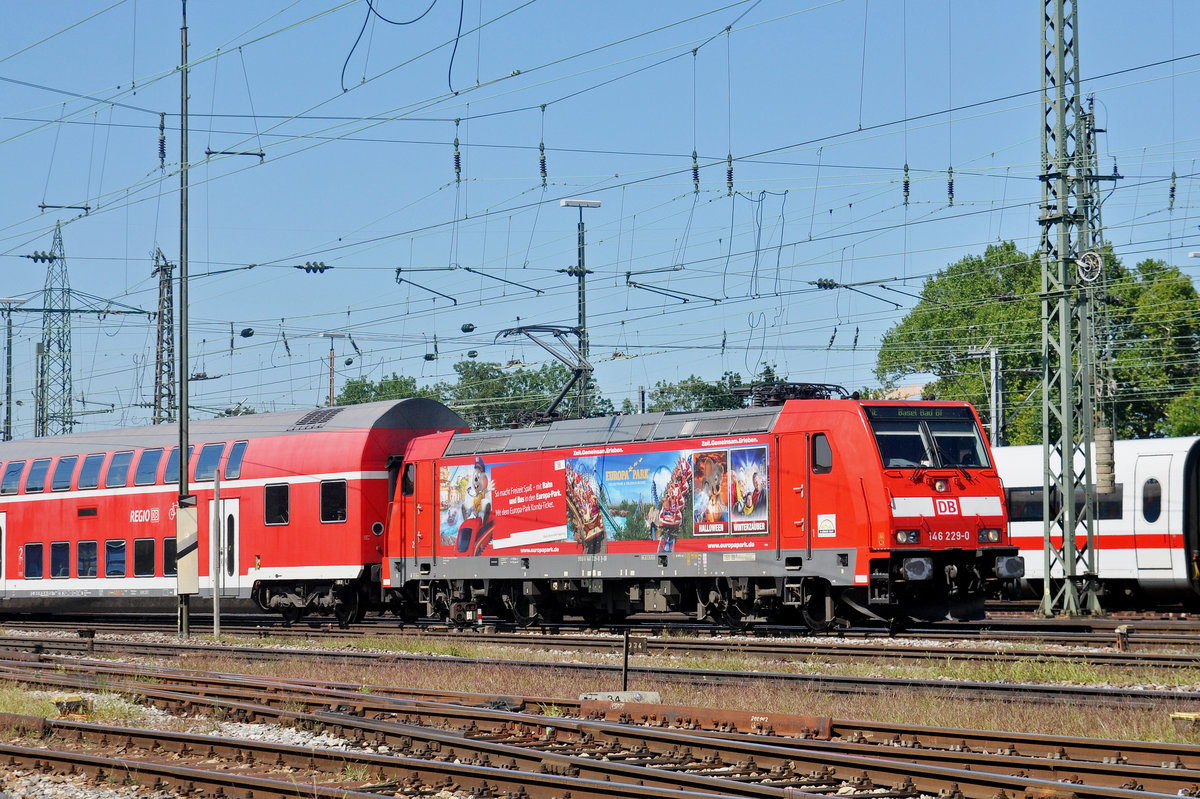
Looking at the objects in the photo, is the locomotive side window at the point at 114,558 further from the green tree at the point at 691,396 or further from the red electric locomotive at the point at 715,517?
the green tree at the point at 691,396

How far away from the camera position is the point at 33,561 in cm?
3228

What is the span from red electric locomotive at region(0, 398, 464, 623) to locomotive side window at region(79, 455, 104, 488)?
1.1 inches

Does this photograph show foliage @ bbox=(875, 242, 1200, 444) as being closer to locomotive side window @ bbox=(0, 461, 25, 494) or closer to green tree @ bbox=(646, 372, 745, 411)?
green tree @ bbox=(646, 372, 745, 411)

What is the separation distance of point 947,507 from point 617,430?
5806 millimetres

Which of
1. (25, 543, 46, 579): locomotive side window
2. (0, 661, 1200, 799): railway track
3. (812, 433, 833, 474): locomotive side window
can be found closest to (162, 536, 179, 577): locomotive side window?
(25, 543, 46, 579): locomotive side window

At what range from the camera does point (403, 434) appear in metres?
27.1

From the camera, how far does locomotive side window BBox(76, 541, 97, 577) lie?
30.7 m

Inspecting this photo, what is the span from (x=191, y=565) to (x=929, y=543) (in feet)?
44.9

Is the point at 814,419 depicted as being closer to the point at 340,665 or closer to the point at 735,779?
the point at 340,665

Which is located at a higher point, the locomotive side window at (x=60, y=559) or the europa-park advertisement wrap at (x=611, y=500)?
the europa-park advertisement wrap at (x=611, y=500)

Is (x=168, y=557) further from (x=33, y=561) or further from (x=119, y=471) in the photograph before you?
(x=33, y=561)

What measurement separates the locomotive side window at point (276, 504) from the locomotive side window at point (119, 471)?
444 cm

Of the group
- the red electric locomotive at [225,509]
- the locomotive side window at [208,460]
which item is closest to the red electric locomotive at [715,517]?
the red electric locomotive at [225,509]

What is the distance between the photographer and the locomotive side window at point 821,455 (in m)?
20.1
